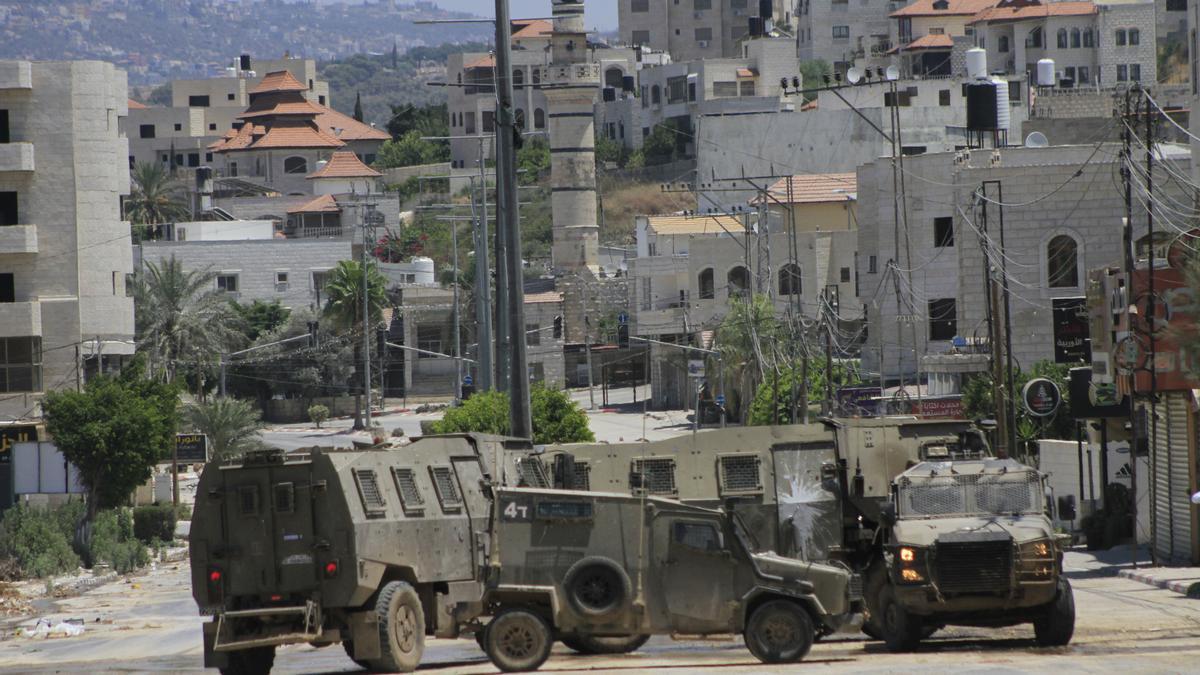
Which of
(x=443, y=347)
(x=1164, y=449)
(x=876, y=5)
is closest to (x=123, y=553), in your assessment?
(x=1164, y=449)

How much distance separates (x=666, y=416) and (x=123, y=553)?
4371 cm

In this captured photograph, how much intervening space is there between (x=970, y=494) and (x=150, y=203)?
11839cm

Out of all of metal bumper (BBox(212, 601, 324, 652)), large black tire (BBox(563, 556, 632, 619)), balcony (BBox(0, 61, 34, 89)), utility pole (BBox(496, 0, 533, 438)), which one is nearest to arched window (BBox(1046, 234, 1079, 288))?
balcony (BBox(0, 61, 34, 89))

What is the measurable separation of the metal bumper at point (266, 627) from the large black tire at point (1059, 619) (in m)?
7.41

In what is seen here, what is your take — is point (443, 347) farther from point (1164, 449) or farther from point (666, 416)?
point (1164, 449)

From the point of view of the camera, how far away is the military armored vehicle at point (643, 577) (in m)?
19.2

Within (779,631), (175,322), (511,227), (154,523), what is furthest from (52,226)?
(779,631)

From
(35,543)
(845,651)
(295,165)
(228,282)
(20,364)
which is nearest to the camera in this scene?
(845,651)

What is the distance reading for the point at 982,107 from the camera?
67938 mm

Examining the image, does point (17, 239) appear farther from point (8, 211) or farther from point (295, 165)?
point (295, 165)

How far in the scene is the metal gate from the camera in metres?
31.5

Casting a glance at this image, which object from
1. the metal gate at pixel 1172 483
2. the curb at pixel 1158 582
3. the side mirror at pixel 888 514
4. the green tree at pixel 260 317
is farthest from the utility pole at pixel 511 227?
the green tree at pixel 260 317

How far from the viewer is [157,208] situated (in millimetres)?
134000

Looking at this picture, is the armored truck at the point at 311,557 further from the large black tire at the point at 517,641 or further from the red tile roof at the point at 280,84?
the red tile roof at the point at 280,84
